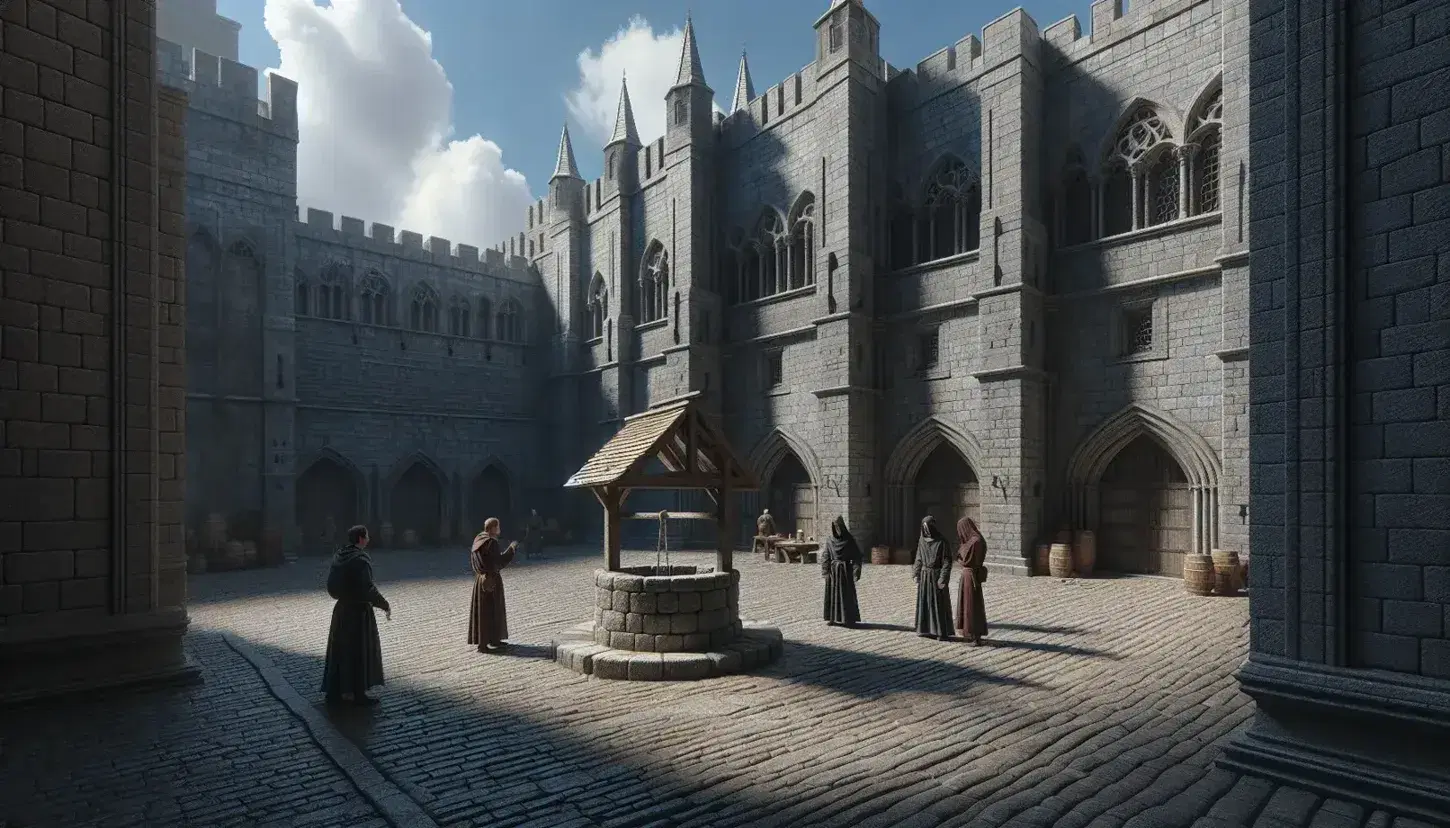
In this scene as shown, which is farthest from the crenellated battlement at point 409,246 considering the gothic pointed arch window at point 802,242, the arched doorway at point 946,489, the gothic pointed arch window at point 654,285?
the arched doorway at point 946,489

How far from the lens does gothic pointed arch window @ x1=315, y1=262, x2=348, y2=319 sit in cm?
2302

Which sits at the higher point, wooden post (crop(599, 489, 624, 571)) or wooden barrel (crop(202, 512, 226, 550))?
wooden post (crop(599, 489, 624, 571))

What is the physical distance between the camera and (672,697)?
6754 millimetres

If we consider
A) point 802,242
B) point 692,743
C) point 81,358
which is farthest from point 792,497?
point 81,358

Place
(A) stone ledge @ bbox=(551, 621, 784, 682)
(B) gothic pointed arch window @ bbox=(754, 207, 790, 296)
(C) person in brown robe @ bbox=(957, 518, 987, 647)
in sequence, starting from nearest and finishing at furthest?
(A) stone ledge @ bbox=(551, 621, 784, 682), (C) person in brown robe @ bbox=(957, 518, 987, 647), (B) gothic pointed arch window @ bbox=(754, 207, 790, 296)

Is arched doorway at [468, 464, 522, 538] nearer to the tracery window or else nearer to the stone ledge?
the tracery window

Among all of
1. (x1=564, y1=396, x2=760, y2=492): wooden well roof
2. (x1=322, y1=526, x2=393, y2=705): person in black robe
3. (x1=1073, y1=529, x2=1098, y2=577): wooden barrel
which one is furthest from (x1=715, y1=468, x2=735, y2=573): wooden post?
(x1=1073, y1=529, x2=1098, y2=577): wooden barrel

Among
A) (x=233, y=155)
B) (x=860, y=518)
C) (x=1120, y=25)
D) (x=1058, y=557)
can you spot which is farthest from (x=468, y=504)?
(x=1120, y=25)

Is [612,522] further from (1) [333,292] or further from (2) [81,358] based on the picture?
(1) [333,292]

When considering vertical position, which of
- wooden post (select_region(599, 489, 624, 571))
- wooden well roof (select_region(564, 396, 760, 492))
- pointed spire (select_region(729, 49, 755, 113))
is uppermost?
pointed spire (select_region(729, 49, 755, 113))

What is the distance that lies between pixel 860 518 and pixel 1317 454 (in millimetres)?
12970

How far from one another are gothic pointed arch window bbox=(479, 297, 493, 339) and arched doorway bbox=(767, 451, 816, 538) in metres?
12.1

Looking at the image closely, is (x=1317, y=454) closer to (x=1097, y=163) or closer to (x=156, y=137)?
(x=156, y=137)

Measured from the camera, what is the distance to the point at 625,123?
25.3 meters
